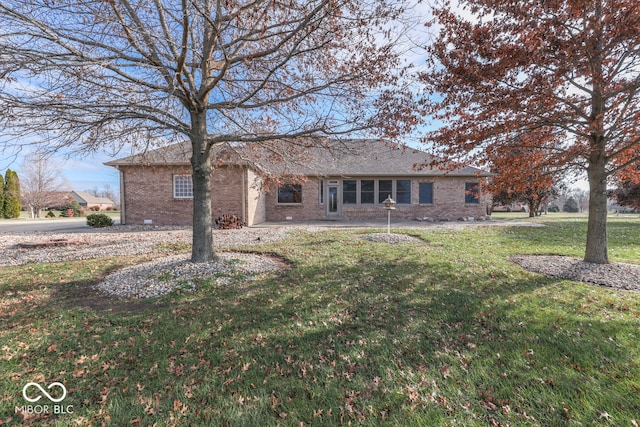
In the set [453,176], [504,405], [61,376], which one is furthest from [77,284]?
[453,176]

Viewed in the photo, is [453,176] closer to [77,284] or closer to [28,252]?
[77,284]

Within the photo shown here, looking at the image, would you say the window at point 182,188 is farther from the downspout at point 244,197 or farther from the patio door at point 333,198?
the patio door at point 333,198

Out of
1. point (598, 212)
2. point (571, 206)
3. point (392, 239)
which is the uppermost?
point (598, 212)

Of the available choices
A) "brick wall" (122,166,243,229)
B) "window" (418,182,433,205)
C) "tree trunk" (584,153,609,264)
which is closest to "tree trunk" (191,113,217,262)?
"brick wall" (122,166,243,229)

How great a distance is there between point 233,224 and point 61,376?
10670 millimetres

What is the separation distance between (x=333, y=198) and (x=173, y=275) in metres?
13.0

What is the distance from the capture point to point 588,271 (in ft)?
17.6

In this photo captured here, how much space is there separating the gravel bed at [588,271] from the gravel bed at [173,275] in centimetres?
583

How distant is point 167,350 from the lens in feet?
9.43

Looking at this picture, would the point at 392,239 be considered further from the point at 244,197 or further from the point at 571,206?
the point at 571,206

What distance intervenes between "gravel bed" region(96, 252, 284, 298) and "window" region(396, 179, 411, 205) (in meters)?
12.9

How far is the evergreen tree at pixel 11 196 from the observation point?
79.2ft

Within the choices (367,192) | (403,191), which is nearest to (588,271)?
(403,191)

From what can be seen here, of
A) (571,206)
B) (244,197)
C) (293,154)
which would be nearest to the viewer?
(293,154)
